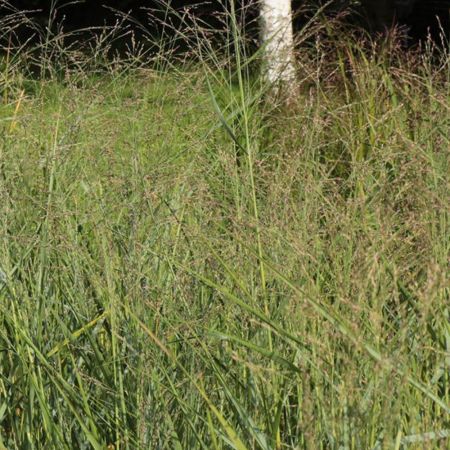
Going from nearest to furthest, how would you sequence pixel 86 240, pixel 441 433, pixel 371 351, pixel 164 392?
pixel 371 351 → pixel 441 433 → pixel 164 392 → pixel 86 240

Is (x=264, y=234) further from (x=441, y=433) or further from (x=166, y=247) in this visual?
(x=441, y=433)

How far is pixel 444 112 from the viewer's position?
10.2ft

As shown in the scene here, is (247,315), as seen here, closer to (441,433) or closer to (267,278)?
(267,278)

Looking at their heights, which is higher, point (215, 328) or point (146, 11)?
point (146, 11)

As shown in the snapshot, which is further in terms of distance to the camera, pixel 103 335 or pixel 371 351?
pixel 103 335

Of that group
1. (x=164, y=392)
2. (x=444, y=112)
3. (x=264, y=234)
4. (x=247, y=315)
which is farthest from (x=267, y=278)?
(x=444, y=112)

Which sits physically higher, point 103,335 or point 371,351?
point 371,351

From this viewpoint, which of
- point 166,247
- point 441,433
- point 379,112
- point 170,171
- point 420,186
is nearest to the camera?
point 441,433

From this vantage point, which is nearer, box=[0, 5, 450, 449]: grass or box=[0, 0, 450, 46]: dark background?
box=[0, 5, 450, 449]: grass

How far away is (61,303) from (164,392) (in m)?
0.41

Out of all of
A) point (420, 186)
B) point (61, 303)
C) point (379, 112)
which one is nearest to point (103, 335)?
point (61, 303)

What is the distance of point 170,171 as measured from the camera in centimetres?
276

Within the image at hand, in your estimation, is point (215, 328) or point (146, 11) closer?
point (215, 328)

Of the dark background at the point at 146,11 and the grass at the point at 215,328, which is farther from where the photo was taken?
the dark background at the point at 146,11
